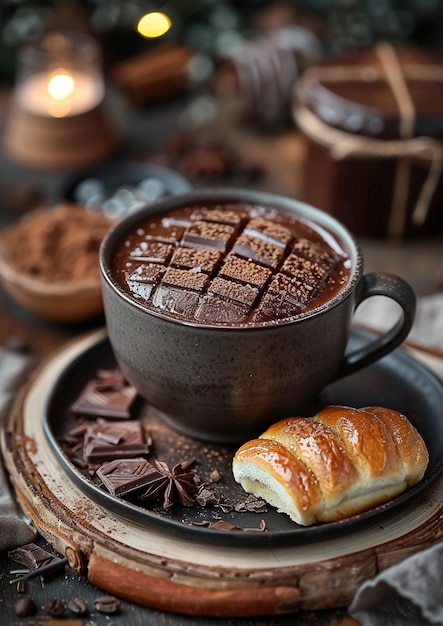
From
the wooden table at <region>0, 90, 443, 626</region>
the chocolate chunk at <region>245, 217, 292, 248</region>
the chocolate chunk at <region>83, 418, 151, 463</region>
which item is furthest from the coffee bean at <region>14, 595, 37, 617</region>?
the chocolate chunk at <region>245, 217, 292, 248</region>

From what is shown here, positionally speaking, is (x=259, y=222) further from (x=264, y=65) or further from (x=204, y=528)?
(x=264, y=65)

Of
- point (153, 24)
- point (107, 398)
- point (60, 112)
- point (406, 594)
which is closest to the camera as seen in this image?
point (406, 594)

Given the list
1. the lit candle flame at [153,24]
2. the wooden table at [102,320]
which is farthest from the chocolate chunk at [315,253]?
Answer: the lit candle flame at [153,24]

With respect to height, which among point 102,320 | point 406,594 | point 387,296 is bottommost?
point 102,320

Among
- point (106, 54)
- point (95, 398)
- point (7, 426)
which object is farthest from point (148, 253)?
point (106, 54)

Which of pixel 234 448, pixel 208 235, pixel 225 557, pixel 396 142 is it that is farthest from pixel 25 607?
pixel 396 142

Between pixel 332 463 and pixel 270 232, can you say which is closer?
Answer: pixel 332 463

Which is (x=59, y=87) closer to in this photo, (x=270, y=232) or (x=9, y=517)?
(x=270, y=232)

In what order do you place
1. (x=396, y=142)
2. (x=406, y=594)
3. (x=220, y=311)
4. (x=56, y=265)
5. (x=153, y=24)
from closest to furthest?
(x=406, y=594)
(x=220, y=311)
(x=56, y=265)
(x=396, y=142)
(x=153, y=24)
